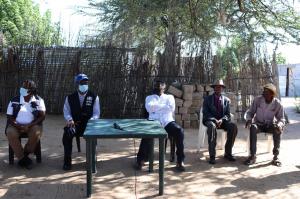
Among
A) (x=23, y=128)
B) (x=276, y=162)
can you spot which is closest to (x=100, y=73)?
(x=23, y=128)

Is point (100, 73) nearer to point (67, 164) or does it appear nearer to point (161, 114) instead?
point (161, 114)

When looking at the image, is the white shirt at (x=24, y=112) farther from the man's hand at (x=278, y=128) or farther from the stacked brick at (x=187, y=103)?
the stacked brick at (x=187, y=103)

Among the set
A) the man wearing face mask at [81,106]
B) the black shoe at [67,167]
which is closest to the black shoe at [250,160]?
the man wearing face mask at [81,106]

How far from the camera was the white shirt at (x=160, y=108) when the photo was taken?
7.01 meters

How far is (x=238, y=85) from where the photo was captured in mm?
11477

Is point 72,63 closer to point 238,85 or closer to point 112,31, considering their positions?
point 238,85

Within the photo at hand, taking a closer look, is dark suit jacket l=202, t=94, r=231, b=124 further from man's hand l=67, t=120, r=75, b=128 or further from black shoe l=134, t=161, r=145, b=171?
man's hand l=67, t=120, r=75, b=128

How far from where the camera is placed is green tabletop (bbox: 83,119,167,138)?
5277 millimetres

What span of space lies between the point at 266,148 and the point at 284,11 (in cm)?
764

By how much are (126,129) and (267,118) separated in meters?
2.82

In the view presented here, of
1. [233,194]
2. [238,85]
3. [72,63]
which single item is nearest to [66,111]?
[233,194]

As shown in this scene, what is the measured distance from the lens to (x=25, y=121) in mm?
6773

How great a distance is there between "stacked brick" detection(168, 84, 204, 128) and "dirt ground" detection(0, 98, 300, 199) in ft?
7.76

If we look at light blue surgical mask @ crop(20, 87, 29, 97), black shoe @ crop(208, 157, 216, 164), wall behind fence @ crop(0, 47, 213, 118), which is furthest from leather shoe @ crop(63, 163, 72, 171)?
wall behind fence @ crop(0, 47, 213, 118)
